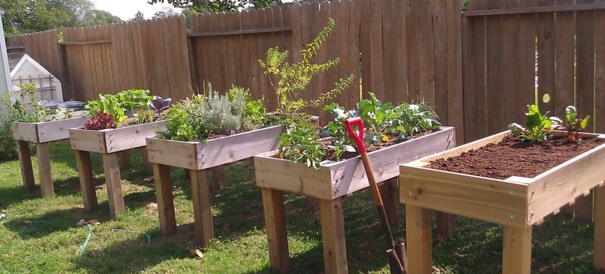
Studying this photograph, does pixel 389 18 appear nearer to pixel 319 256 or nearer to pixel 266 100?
pixel 266 100

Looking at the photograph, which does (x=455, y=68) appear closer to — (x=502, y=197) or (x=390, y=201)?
(x=390, y=201)

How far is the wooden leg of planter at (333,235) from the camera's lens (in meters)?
3.58

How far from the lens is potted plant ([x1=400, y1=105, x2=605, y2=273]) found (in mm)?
2688

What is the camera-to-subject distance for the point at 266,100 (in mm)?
7281

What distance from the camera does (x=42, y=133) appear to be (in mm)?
6297

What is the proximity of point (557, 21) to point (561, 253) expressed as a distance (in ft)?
5.77

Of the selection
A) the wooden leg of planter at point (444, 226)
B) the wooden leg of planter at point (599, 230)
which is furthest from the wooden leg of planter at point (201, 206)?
the wooden leg of planter at point (599, 230)

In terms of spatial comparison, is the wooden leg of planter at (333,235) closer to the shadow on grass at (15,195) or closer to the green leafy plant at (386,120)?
the green leafy plant at (386,120)

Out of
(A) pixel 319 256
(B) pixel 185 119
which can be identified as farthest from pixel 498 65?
(B) pixel 185 119

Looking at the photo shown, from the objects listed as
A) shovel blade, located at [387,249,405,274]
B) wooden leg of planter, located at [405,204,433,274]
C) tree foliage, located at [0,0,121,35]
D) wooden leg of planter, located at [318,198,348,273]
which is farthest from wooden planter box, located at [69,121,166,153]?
tree foliage, located at [0,0,121,35]

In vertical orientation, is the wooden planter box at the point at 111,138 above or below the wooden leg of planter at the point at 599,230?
above

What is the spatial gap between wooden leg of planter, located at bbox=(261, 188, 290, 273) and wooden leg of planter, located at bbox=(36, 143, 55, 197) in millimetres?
3523

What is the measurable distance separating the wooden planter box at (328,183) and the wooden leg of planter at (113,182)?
2196mm

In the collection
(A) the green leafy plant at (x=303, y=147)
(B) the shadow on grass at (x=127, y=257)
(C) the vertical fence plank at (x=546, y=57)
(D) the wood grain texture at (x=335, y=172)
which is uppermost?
(C) the vertical fence plank at (x=546, y=57)
